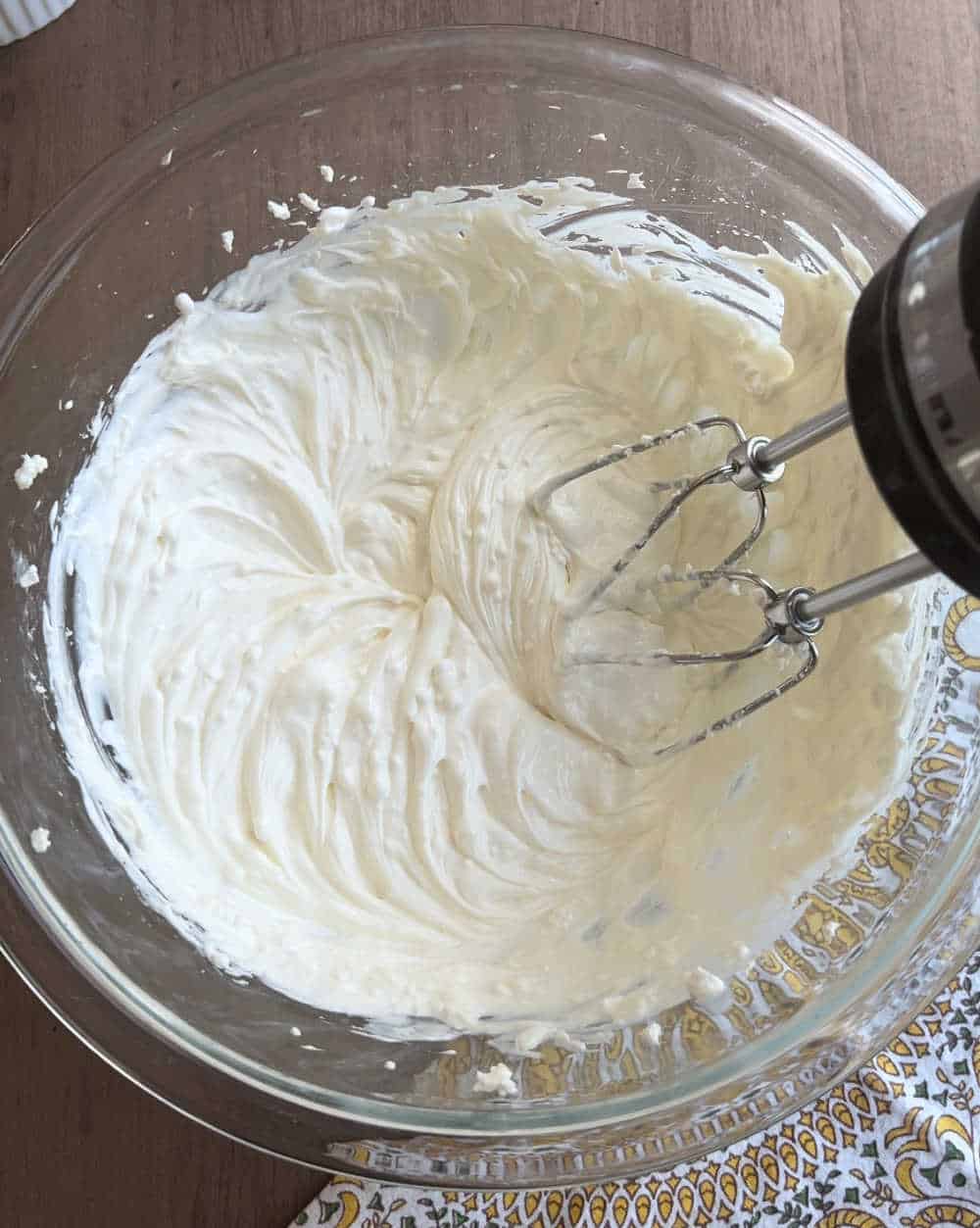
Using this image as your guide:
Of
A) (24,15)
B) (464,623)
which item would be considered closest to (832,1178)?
(464,623)

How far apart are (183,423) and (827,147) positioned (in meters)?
0.70

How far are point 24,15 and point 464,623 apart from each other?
85 centimetres

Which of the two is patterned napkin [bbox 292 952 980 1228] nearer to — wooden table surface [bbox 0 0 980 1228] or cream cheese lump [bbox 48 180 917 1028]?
cream cheese lump [bbox 48 180 917 1028]

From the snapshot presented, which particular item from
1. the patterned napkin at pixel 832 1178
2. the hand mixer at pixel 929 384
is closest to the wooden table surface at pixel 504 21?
the hand mixer at pixel 929 384

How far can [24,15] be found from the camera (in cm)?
115

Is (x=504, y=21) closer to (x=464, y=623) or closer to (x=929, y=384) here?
(x=464, y=623)

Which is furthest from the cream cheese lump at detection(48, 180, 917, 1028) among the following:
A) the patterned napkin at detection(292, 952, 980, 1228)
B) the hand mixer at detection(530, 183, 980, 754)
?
the hand mixer at detection(530, 183, 980, 754)

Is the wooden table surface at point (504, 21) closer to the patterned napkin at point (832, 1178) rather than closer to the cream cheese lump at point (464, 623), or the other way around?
the cream cheese lump at point (464, 623)

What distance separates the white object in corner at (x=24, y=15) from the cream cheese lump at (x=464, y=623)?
17.3 inches

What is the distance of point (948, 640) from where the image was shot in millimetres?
946

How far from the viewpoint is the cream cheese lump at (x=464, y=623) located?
0.97m

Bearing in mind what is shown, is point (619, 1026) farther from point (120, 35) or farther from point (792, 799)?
point (120, 35)

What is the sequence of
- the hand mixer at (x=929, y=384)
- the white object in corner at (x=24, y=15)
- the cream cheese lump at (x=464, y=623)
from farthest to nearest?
the white object in corner at (x=24, y=15), the cream cheese lump at (x=464, y=623), the hand mixer at (x=929, y=384)

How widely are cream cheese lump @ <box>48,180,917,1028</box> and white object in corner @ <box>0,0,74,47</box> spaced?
0.44 metres
